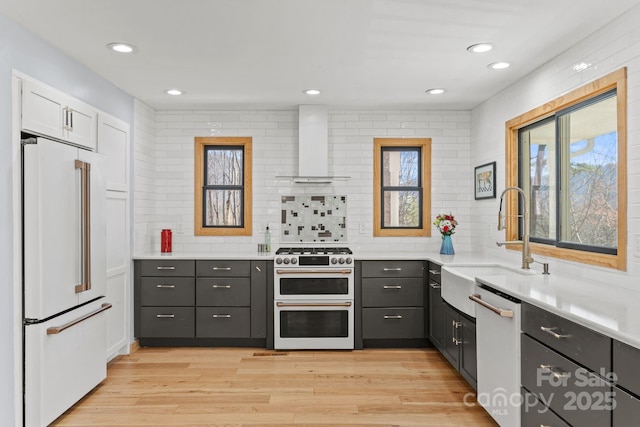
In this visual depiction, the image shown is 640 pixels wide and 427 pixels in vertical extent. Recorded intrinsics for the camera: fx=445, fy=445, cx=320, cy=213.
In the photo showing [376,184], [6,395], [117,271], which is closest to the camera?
[6,395]

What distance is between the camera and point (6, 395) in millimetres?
2578

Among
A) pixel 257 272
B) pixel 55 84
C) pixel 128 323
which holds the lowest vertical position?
pixel 128 323

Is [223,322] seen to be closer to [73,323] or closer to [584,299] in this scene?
[73,323]

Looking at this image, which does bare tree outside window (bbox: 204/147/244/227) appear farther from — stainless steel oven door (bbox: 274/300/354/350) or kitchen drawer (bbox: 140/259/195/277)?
stainless steel oven door (bbox: 274/300/354/350)

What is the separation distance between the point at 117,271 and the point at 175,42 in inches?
A: 84.8

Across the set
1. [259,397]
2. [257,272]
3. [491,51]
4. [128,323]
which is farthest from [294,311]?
[491,51]

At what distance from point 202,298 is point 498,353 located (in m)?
2.88

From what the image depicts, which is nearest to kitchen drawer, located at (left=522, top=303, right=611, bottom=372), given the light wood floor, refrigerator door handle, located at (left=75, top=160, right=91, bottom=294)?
the light wood floor

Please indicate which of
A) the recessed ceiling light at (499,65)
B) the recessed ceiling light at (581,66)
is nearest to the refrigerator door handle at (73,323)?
the recessed ceiling light at (499,65)

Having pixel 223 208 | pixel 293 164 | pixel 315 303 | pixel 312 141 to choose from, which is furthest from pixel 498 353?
pixel 223 208

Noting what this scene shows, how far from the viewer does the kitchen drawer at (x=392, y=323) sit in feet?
14.6

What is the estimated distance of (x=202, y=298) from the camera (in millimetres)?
4453

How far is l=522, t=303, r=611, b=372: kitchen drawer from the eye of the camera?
174 centimetres

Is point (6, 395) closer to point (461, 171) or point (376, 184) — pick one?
point (376, 184)
